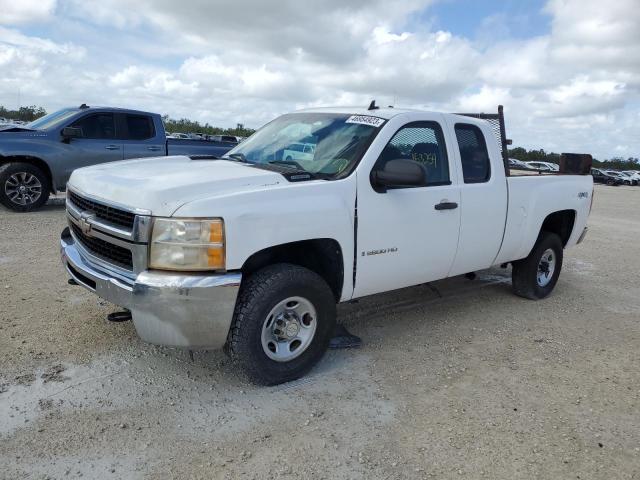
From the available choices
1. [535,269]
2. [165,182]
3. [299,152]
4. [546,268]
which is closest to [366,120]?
[299,152]

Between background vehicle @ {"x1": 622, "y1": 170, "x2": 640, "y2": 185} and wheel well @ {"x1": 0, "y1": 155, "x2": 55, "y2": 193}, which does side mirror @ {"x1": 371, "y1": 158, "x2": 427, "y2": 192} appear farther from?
background vehicle @ {"x1": 622, "y1": 170, "x2": 640, "y2": 185}

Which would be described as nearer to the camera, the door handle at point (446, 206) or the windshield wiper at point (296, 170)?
the windshield wiper at point (296, 170)

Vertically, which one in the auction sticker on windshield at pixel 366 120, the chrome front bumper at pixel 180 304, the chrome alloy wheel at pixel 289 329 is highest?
the auction sticker on windshield at pixel 366 120

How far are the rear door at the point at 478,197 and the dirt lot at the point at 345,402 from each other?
2.26ft

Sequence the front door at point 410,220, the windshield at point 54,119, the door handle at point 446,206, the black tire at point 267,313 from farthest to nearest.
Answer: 1. the windshield at point 54,119
2. the door handle at point 446,206
3. the front door at point 410,220
4. the black tire at point 267,313

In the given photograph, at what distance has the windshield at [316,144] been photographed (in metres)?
4.02

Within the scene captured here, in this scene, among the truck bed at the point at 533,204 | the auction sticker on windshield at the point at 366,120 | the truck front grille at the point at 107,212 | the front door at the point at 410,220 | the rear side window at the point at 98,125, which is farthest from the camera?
the rear side window at the point at 98,125

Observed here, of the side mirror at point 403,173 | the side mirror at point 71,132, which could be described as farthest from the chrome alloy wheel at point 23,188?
the side mirror at point 403,173

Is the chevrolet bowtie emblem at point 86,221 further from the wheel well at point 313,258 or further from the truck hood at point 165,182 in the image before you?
the wheel well at point 313,258

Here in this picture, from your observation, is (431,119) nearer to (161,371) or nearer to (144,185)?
(144,185)

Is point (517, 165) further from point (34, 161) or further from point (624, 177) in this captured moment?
point (624, 177)

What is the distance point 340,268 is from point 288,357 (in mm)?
701

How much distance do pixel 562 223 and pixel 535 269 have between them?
31.3 inches

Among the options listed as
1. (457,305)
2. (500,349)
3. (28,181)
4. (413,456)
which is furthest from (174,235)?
(28,181)
